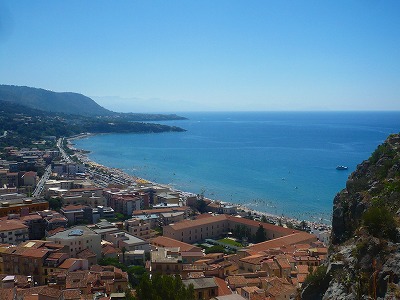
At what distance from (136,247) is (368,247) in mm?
15661

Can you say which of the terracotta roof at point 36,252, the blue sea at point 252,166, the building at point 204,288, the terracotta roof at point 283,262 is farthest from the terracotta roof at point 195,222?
the building at point 204,288

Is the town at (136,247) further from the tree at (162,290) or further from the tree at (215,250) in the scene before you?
the tree at (162,290)

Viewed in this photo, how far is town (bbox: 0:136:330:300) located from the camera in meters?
15.5

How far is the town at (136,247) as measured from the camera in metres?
15.5

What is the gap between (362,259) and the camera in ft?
25.6

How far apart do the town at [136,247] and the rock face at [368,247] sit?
102 cm

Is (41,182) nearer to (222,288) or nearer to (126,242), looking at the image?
(126,242)

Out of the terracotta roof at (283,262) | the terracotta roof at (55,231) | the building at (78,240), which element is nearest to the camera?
the terracotta roof at (283,262)

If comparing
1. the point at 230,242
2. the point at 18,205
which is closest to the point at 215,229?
the point at 230,242

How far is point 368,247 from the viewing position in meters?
7.89

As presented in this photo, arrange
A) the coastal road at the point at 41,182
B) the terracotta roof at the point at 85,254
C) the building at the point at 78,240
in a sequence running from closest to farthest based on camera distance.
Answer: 1. the terracotta roof at the point at 85,254
2. the building at the point at 78,240
3. the coastal road at the point at 41,182

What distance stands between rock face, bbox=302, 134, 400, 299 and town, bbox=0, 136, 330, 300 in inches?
40.1

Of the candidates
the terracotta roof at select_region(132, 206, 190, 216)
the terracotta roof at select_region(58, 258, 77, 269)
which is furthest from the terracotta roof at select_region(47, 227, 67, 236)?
the terracotta roof at select_region(132, 206, 190, 216)

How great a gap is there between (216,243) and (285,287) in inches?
432
